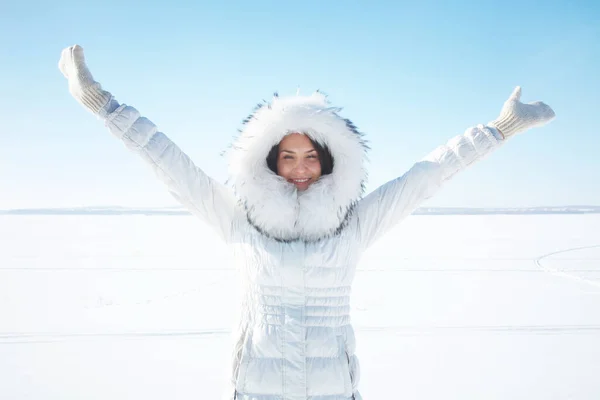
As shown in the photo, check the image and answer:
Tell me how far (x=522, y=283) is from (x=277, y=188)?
230 inches

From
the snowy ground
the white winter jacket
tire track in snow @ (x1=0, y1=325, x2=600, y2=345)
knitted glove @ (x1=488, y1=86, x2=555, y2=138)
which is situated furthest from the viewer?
tire track in snow @ (x1=0, y1=325, x2=600, y2=345)

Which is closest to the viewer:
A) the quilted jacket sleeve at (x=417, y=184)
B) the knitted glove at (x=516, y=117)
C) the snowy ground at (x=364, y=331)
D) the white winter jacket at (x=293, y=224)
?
the white winter jacket at (x=293, y=224)

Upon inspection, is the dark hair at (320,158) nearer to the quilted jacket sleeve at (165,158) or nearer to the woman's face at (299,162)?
the woman's face at (299,162)

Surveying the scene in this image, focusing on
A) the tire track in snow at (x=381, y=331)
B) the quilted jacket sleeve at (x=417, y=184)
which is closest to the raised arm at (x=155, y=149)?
the quilted jacket sleeve at (x=417, y=184)

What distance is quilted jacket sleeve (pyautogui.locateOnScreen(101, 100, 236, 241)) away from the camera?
1.26m

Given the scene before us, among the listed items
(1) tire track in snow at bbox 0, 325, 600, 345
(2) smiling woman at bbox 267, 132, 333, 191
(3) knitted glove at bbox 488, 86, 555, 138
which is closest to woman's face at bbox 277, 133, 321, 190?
(2) smiling woman at bbox 267, 132, 333, 191

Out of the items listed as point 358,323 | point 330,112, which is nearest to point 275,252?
point 330,112

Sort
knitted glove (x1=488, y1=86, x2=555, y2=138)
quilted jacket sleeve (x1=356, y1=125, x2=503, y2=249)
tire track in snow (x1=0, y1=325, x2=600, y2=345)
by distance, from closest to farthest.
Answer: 1. quilted jacket sleeve (x1=356, y1=125, x2=503, y2=249)
2. knitted glove (x1=488, y1=86, x2=555, y2=138)
3. tire track in snow (x1=0, y1=325, x2=600, y2=345)

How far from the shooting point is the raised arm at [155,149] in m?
1.27

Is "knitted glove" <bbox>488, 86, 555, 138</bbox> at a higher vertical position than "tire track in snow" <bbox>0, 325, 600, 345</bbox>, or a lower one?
higher

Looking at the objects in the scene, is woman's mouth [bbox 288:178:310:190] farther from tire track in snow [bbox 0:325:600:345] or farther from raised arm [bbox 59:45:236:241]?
tire track in snow [bbox 0:325:600:345]

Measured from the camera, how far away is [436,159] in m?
1.42

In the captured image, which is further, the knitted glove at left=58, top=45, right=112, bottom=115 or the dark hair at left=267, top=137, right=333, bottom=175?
the dark hair at left=267, top=137, right=333, bottom=175

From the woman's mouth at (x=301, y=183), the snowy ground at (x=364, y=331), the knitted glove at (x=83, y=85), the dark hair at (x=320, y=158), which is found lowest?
the snowy ground at (x=364, y=331)
